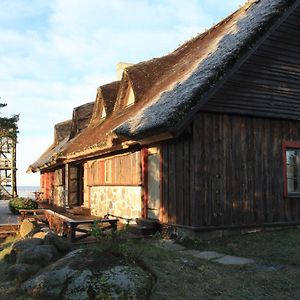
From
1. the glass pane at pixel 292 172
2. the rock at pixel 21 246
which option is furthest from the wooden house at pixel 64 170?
the glass pane at pixel 292 172

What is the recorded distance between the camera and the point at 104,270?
Answer: 18.9 feet

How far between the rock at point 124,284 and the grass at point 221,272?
0.97 feet

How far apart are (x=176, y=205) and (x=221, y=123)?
2.52 meters

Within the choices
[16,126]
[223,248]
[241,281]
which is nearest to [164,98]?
[223,248]

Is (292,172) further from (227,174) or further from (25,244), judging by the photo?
(25,244)

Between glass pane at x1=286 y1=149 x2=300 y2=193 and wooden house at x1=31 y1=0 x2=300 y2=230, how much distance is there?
0.03m

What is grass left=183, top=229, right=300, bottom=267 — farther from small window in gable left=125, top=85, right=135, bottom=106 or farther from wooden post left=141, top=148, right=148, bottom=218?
small window in gable left=125, top=85, right=135, bottom=106

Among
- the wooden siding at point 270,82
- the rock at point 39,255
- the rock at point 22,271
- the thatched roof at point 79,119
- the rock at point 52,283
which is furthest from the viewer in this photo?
the thatched roof at point 79,119

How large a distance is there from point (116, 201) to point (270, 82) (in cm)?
683

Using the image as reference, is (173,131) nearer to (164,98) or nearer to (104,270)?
(164,98)

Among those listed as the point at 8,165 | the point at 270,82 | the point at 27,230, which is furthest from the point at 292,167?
the point at 8,165

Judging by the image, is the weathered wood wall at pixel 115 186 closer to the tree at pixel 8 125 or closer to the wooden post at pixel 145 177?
the wooden post at pixel 145 177

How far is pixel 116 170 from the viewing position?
14.8 metres

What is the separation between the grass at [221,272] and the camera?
237 inches
